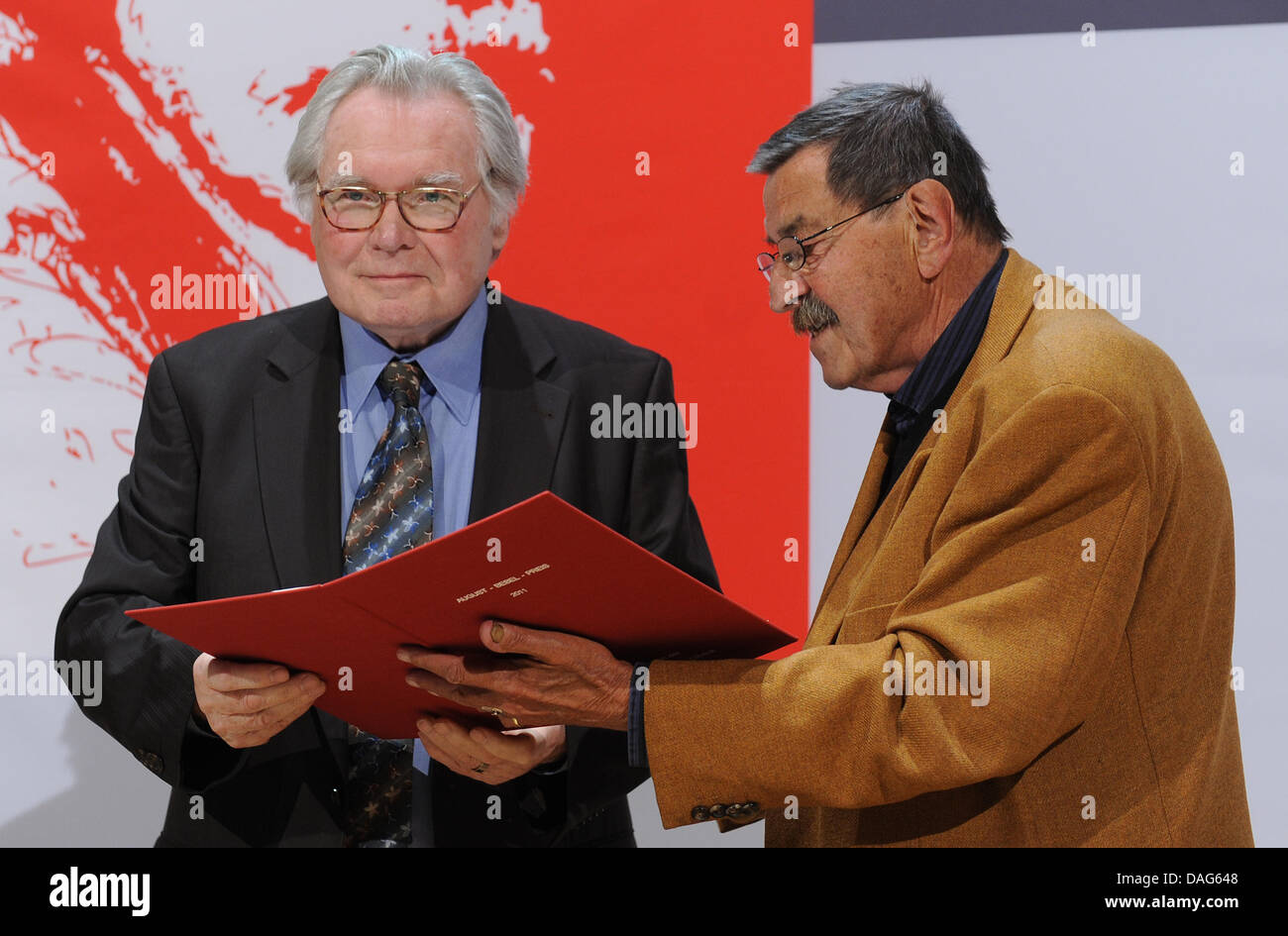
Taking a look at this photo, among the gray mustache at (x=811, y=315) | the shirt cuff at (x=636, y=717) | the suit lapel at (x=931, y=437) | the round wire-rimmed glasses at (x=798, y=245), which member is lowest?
the shirt cuff at (x=636, y=717)

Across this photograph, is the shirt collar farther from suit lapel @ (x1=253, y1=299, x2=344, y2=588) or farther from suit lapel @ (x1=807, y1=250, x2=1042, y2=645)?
suit lapel @ (x1=807, y1=250, x2=1042, y2=645)

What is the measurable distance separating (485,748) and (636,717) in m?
0.30

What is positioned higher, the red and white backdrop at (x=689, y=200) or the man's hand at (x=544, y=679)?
the red and white backdrop at (x=689, y=200)

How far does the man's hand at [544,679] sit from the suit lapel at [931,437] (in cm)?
34

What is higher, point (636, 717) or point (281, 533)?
point (281, 533)

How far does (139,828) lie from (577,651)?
199cm

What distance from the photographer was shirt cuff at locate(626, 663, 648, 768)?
1.74m

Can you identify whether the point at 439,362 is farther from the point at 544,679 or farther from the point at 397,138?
the point at 544,679

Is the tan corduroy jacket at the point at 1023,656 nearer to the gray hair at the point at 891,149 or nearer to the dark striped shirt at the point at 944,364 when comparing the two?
the dark striped shirt at the point at 944,364

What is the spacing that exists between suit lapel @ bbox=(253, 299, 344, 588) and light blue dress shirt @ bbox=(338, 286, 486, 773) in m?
0.03

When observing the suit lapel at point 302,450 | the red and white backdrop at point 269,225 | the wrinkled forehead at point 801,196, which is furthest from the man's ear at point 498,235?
the red and white backdrop at point 269,225

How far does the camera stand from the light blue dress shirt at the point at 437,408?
2225 mm

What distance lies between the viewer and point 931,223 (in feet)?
6.50

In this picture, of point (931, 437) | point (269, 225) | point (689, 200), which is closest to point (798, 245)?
point (931, 437)
